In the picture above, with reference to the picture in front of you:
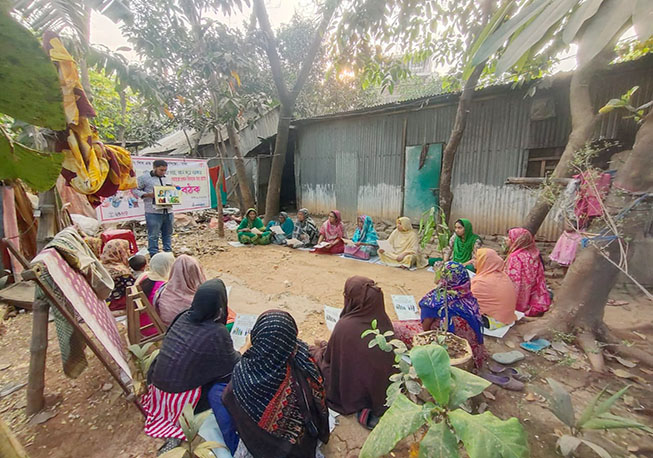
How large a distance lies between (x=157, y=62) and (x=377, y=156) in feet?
19.5

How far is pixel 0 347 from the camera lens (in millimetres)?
2875

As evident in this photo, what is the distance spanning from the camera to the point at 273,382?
155 cm

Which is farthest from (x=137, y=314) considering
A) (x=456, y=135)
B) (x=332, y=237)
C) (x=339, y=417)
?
(x=456, y=135)

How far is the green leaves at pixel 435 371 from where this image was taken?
1.05m

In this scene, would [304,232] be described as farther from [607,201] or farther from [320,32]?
[607,201]

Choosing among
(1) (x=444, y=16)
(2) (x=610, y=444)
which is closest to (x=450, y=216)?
(1) (x=444, y=16)

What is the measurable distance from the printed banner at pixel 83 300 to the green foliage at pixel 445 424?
1.78 metres

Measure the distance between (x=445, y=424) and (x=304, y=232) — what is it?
575 cm

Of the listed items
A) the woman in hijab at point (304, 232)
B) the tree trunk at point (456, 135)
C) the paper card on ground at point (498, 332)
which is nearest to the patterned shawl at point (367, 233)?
the woman in hijab at point (304, 232)

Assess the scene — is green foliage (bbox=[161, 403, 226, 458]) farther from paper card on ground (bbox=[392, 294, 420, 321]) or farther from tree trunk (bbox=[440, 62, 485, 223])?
tree trunk (bbox=[440, 62, 485, 223])

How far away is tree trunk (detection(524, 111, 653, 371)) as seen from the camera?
221cm

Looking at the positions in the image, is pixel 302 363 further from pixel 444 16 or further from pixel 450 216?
pixel 450 216

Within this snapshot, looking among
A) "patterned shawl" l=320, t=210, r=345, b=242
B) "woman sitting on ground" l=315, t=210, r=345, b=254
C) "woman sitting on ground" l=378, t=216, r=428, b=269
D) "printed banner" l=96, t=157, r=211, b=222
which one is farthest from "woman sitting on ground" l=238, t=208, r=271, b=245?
"woman sitting on ground" l=378, t=216, r=428, b=269

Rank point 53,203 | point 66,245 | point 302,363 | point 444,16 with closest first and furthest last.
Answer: point 302,363, point 66,245, point 53,203, point 444,16
